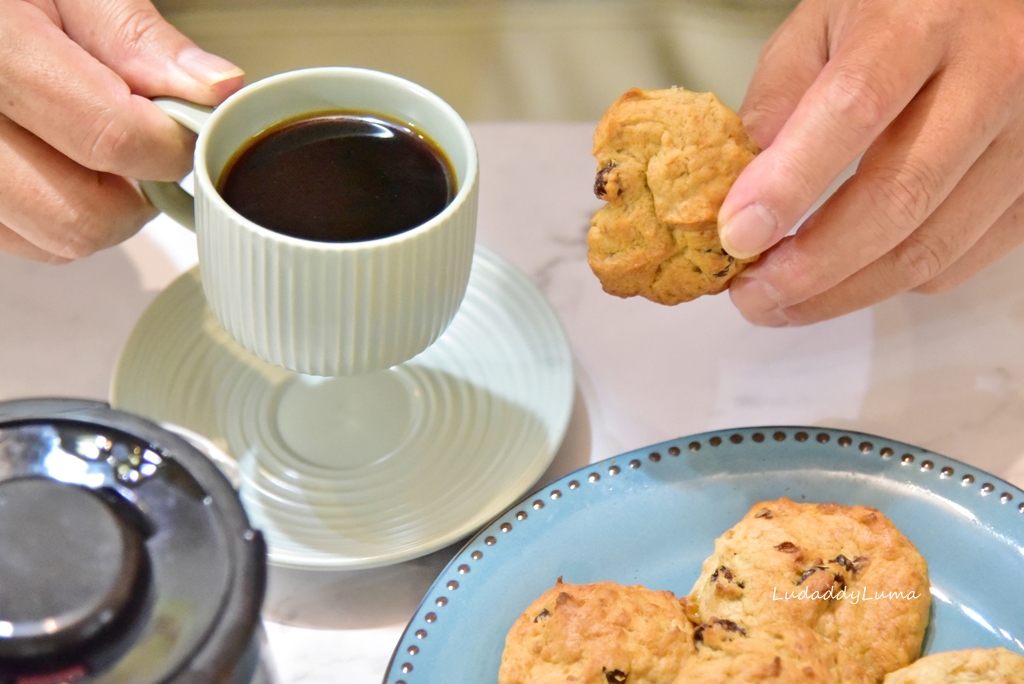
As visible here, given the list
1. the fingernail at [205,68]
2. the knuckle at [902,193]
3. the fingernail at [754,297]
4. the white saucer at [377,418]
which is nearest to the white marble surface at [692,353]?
the white saucer at [377,418]

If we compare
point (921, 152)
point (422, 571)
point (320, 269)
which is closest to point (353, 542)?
point (422, 571)

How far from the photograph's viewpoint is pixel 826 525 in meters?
0.89

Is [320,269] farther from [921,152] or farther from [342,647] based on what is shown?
[921,152]

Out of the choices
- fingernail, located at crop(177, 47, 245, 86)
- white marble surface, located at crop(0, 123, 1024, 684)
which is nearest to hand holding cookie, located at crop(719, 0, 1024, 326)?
white marble surface, located at crop(0, 123, 1024, 684)

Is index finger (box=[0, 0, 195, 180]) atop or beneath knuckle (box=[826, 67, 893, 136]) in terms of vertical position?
beneath

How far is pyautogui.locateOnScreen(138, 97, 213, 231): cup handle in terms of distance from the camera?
0.90 metres

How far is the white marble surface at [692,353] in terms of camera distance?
3.64ft

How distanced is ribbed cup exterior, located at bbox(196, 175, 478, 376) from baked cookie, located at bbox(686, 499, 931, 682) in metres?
0.36

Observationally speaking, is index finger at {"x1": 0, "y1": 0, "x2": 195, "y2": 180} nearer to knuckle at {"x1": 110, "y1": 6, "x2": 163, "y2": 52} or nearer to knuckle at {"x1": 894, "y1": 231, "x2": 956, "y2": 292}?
knuckle at {"x1": 110, "y1": 6, "x2": 163, "y2": 52}

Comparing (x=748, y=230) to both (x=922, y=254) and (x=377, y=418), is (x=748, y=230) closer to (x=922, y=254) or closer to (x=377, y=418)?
(x=922, y=254)

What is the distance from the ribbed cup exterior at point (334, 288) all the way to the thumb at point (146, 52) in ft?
0.46

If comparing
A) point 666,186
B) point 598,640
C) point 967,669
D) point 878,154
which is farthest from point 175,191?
point 967,669

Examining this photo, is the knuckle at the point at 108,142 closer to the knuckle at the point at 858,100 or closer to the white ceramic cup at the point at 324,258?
the white ceramic cup at the point at 324,258

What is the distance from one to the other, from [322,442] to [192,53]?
421 mm
